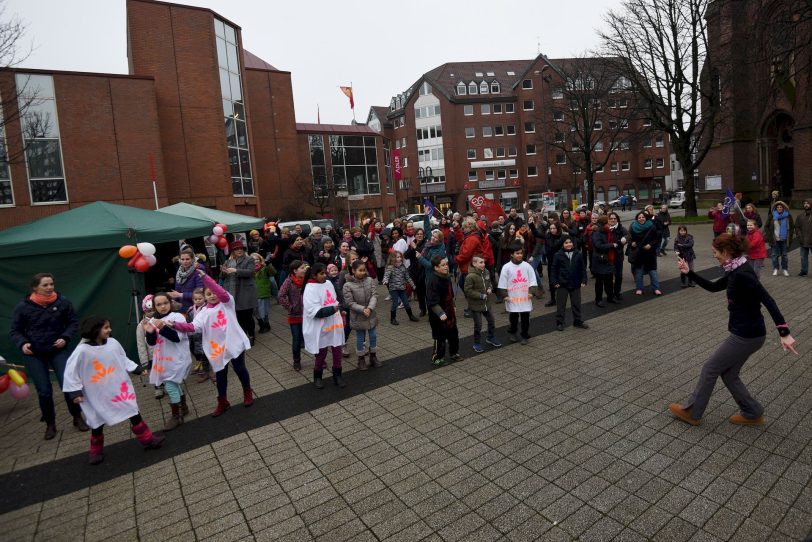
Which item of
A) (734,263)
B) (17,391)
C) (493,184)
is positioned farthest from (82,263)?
(493,184)

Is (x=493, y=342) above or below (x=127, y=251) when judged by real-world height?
below

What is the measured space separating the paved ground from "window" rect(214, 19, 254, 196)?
23.3 meters

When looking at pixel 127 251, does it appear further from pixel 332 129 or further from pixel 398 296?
pixel 332 129

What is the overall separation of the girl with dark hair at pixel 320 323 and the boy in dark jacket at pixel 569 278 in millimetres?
4384

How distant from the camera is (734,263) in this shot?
477cm

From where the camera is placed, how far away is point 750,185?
34312 mm

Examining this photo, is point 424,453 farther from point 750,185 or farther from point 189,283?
point 750,185

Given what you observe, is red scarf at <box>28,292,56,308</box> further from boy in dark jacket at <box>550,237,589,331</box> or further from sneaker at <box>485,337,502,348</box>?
boy in dark jacket at <box>550,237,589,331</box>

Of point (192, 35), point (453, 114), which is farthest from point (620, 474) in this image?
point (453, 114)

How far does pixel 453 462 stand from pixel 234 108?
28704 mm

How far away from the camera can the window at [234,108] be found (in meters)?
27.7

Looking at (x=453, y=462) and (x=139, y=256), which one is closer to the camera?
(x=453, y=462)

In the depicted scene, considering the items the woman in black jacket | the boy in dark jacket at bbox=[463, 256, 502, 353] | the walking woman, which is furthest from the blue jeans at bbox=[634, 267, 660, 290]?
the woman in black jacket

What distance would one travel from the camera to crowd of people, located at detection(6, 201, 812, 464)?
498 cm
